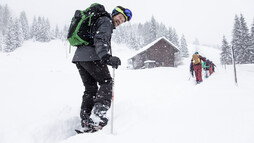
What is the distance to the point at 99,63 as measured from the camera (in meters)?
2.23

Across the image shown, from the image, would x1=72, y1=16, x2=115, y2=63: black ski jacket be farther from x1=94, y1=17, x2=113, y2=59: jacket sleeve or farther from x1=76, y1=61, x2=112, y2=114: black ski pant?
x1=76, y1=61, x2=112, y2=114: black ski pant

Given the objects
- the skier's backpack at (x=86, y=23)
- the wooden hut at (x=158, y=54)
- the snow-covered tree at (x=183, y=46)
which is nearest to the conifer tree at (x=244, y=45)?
the wooden hut at (x=158, y=54)

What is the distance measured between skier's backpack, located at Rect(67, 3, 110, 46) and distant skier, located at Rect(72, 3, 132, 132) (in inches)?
1.9

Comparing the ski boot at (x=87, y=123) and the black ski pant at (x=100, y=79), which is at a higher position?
the black ski pant at (x=100, y=79)

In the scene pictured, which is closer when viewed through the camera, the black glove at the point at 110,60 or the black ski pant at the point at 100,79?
the black glove at the point at 110,60

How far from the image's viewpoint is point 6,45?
4878 cm

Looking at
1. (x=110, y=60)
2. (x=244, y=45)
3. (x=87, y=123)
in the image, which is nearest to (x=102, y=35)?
(x=110, y=60)

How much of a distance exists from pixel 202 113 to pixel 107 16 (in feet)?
6.91

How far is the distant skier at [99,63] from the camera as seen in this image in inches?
79.1

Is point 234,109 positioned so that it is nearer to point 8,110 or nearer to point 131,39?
point 8,110

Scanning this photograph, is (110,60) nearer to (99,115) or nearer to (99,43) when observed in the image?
(99,43)

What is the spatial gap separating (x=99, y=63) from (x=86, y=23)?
0.62m

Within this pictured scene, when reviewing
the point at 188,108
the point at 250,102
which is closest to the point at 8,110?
the point at 188,108

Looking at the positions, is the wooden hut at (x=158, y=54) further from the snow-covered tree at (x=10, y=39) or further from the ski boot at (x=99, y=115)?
the snow-covered tree at (x=10, y=39)
